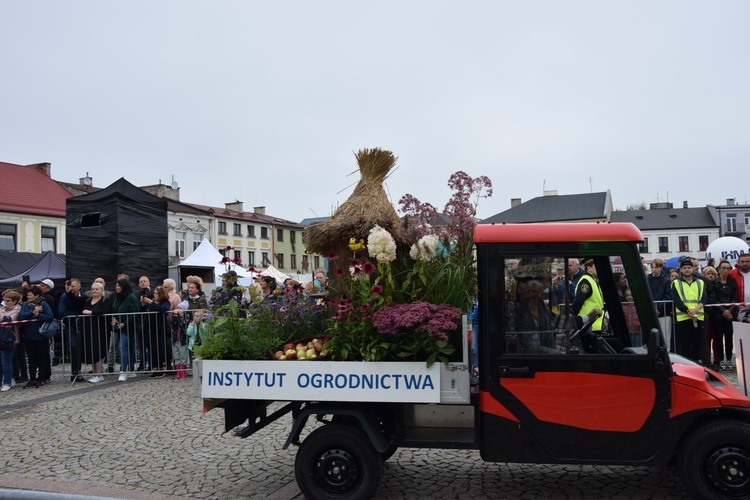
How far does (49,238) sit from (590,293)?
1756 inches

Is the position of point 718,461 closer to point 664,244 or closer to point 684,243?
point 664,244

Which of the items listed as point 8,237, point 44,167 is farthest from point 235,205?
point 8,237

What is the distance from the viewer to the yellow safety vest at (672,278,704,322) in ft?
33.4

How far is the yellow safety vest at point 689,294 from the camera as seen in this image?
1017 cm

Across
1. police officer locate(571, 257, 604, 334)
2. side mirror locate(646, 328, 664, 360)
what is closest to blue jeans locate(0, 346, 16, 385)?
police officer locate(571, 257, 604, 334)

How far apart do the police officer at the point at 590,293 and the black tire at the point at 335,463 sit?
1.83 meters

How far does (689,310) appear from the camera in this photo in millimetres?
10156

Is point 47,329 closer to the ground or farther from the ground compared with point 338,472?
farther from the ground

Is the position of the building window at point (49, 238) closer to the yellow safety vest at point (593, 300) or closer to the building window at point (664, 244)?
the yellow safety vest at point (593, 300)

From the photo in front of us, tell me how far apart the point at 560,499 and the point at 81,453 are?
464 centimetres

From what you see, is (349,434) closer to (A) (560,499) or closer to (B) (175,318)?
(A) (560,499)

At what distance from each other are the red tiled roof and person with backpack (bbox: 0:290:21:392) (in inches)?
1317

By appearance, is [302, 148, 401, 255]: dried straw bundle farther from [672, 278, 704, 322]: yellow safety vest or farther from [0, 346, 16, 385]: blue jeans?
[0, 346, 16, 385]: blue jeans

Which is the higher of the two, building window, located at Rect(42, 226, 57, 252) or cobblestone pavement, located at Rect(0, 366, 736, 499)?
building window, located at Rect(42, 226, 57, 252)
